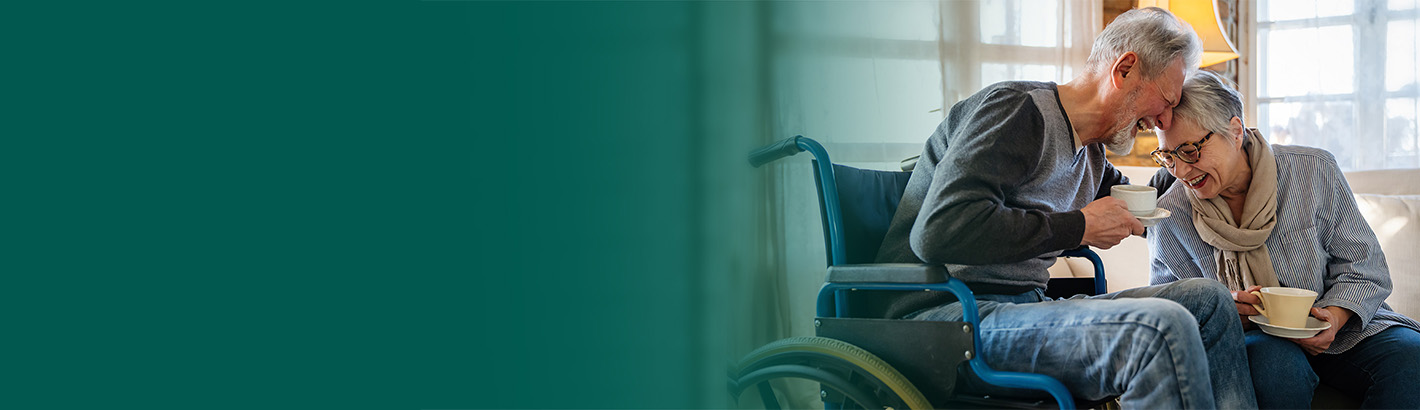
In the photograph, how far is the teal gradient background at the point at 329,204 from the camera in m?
0.23

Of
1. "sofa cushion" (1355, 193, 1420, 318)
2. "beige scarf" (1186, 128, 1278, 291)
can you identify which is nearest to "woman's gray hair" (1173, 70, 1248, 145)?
"beige scarf" (1186, 128, 1278, 291)

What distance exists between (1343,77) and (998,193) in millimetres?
3035

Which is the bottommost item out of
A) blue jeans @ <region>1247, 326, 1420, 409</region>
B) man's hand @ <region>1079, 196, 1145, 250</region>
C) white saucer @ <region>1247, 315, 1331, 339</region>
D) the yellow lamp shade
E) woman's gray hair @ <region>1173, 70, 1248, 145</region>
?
blue jeans @ <region>1247, 326, 1420, 409</region>

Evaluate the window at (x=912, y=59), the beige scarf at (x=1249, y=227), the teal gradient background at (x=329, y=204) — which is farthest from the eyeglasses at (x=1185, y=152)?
the teal gradient background at (x=329, y=204)

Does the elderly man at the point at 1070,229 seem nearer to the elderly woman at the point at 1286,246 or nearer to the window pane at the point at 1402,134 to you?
the elderly woman at the point at 1286,246

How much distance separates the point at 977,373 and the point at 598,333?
91cm

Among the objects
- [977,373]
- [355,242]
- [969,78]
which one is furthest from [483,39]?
[969,78]

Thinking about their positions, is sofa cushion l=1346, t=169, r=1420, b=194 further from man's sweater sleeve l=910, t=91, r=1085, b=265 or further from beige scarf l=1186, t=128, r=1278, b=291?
man's sweater sleeve l=910, t=91, r=1085, b=265

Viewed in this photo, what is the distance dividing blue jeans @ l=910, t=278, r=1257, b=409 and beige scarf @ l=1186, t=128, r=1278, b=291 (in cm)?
28

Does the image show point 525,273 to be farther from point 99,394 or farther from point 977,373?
point 977,373

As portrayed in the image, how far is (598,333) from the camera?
289 millimetres

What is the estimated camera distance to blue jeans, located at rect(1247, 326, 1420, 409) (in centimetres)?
131

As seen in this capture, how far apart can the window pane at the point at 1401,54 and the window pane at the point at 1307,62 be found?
0.11 metres

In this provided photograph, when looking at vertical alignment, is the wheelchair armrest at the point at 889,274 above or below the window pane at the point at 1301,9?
below
